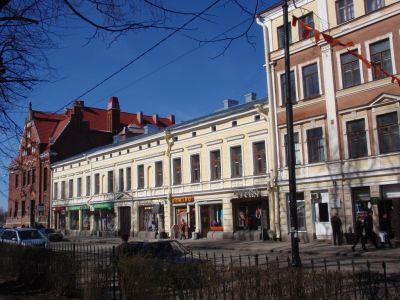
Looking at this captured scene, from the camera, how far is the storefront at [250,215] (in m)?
30.9

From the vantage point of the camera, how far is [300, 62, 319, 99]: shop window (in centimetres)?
2806

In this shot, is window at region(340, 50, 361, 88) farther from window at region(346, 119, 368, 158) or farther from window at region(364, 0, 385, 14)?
window at region(364, 0, 385, 14)

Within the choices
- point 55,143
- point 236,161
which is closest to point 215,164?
point 236,161

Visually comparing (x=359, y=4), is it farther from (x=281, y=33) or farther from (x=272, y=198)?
(x=272, y=198)

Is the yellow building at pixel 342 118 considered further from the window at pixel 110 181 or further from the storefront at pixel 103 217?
the storefront at pixel 103 217

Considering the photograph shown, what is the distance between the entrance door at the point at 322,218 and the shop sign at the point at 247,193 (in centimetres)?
450

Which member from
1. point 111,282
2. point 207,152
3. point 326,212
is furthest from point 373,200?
point 111,282

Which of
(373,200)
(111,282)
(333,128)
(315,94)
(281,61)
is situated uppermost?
(281,61)

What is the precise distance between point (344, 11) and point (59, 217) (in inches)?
1642

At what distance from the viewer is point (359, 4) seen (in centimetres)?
2583

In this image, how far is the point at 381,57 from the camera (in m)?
24.9

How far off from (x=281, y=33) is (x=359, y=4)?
19.0ft

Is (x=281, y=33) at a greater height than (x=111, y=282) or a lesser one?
greater

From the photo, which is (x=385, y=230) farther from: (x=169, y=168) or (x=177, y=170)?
(x=169, y=168)
